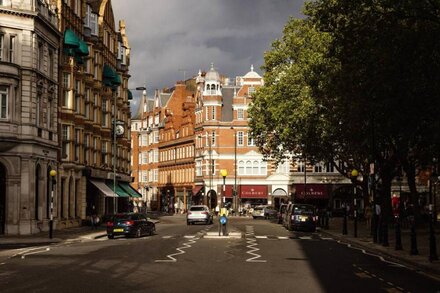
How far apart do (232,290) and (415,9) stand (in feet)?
35.9

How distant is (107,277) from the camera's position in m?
17.4

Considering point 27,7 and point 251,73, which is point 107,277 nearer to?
point 27,7

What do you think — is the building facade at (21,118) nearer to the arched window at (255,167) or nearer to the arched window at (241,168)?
the arched window at (241,168)

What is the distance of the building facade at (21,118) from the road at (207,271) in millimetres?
12023

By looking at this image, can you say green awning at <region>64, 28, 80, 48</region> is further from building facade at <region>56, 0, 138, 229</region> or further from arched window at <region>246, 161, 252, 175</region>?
arched window at <region>246, 161, 252, 175</region>

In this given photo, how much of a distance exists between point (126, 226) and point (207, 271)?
62.5 ft

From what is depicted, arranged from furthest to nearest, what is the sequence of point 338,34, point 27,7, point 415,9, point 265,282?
point 27,7
point 338,34
point 415,9
point 265,282

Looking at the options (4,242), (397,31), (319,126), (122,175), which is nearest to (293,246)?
(397,31)

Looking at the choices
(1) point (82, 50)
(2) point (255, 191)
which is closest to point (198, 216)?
(1) point (82, 50)

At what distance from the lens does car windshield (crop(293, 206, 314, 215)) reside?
44.1 meters

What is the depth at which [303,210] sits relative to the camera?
44125 mm

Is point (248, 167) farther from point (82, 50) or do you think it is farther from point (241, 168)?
point (82, 50)

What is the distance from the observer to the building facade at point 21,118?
126 feet

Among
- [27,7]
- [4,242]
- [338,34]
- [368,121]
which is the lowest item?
[4,242]
